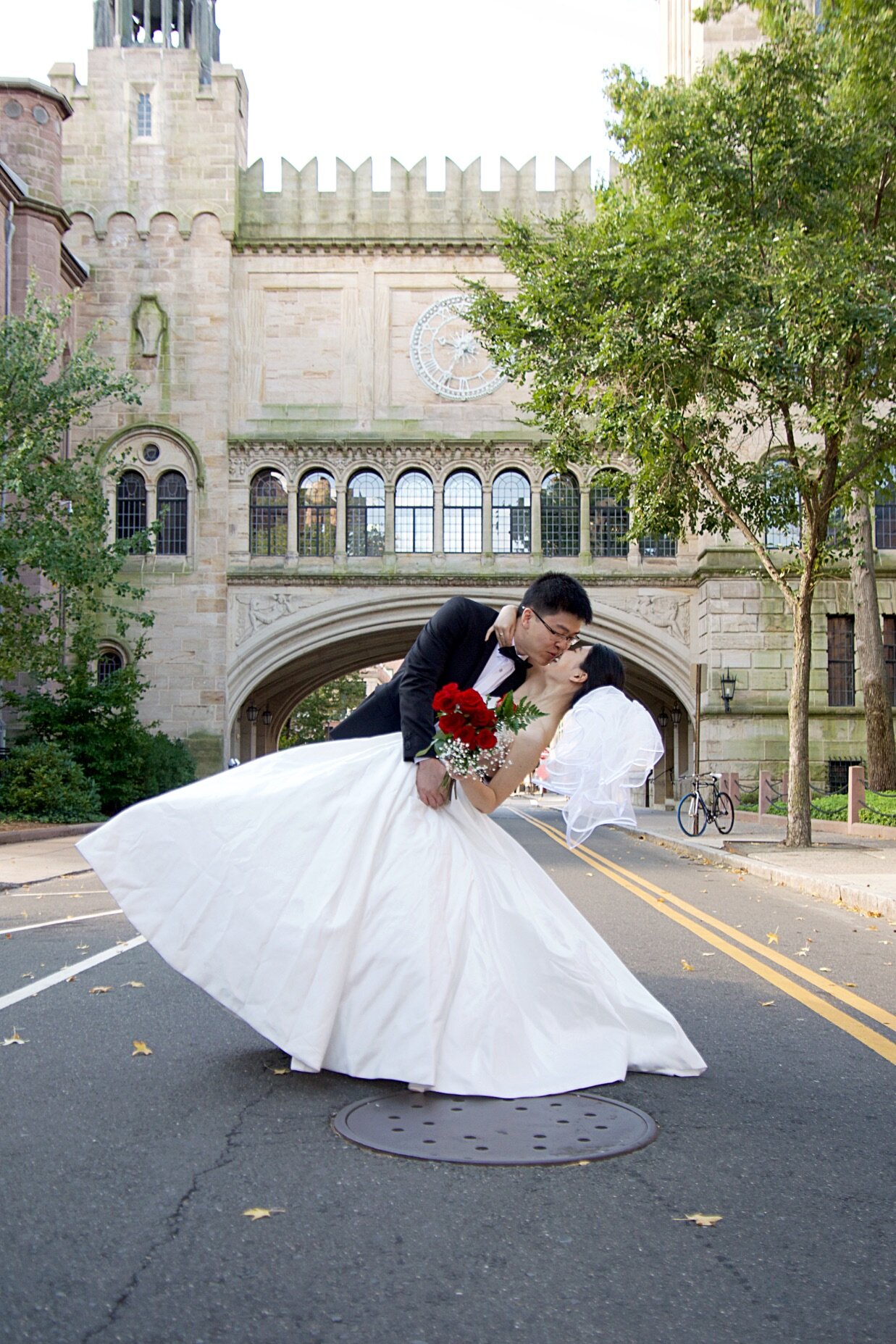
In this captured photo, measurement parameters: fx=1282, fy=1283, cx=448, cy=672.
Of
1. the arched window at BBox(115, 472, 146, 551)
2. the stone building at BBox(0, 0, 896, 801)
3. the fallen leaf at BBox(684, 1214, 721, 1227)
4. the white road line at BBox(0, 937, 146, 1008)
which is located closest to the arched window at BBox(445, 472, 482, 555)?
the stone building at BBox(0, 0, 896, 801)

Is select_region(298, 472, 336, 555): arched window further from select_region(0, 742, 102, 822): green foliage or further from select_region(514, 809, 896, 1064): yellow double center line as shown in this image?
select_region(514, 809, 896, 1064): yellow double center line

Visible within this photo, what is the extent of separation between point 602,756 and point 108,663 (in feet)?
97.1

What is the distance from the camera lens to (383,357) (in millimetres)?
34500

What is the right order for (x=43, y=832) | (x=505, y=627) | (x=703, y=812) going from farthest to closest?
(x=703, y=812) → (x=43, y=832) → (x=505, y=627)

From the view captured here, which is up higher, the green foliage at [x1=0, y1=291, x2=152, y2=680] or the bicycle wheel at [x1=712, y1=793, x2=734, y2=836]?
the green foliage at [x1=0, y1=291, x2=152, y2=680]

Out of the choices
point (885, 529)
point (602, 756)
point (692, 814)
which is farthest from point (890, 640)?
point (602, 756)

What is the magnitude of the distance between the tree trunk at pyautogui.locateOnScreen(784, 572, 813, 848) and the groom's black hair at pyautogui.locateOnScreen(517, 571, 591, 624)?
48.0 ft

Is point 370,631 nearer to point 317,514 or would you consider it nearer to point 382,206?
point 317,514

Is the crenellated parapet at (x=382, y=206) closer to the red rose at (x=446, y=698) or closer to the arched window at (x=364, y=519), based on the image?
the arched window at (x=364, y=519)

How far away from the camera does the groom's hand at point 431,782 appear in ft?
16.3

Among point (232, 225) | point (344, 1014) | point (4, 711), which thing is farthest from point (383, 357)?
point (344, 1014)

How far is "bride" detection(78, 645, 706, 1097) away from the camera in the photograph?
465cm

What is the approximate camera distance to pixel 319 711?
205ft

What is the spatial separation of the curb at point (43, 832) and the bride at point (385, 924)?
14.5 m
